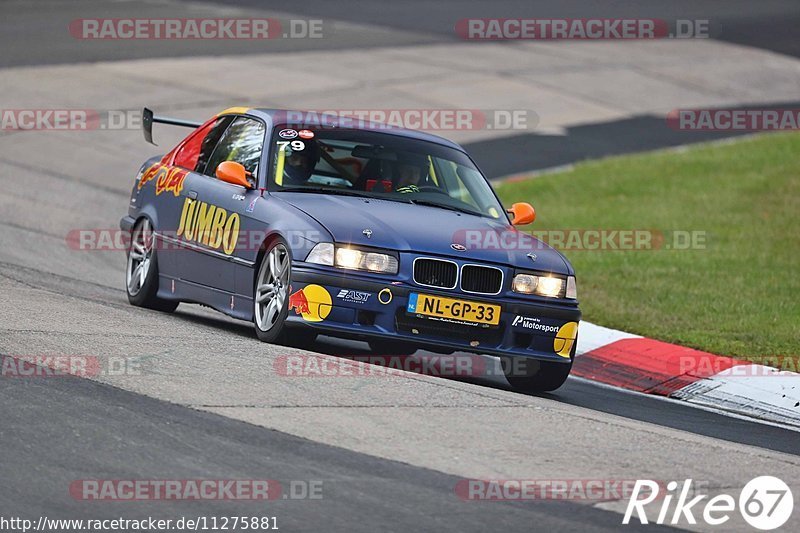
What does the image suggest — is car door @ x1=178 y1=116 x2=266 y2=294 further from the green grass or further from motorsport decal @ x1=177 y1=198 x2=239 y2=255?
the green grass

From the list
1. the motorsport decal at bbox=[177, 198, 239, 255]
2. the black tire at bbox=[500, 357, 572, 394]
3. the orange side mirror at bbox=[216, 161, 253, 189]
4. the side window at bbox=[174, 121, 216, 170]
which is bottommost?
the black tire at bbox=[500, 357, 572, 394]

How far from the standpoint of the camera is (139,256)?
1138cm

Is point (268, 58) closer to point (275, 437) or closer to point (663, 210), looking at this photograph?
point (663, 210)

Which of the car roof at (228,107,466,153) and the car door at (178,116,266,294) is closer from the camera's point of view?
the car door at (178,116,266,294)

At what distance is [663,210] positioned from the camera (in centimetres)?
1823

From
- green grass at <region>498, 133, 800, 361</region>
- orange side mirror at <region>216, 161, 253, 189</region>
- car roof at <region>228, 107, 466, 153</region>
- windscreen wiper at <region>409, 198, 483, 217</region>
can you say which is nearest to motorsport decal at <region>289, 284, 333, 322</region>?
orange side mirror at <region>216, 161, 253, 189</region>

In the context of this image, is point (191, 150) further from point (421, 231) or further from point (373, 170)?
point (421, 231)

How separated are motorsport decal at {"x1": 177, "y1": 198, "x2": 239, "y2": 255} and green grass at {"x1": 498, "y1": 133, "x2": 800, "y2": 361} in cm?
378

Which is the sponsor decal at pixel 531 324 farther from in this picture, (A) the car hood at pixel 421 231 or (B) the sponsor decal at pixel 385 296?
(B) the sponsor decal at pixel 385 296

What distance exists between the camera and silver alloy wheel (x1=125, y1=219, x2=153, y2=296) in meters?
11.2

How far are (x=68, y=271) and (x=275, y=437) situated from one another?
6.80m

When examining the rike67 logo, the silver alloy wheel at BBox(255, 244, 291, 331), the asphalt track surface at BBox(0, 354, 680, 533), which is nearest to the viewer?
the asphalt track surface at BBox(0, 354, 680, 533)

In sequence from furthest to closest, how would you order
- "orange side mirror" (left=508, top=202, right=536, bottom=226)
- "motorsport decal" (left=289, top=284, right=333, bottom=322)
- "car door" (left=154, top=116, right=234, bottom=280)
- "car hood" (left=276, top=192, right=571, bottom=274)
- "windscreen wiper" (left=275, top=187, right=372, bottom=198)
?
"car door" (left=154, top=116, right=234, bottom=280)
"orange side mirror" (left=508, top=202, right=536, bottom=226)
"windscreen wiper" (left=275, top=187, right=372, bottom=198)
"car hood" (left=276, top=192, right=571, bottom=274)
"motorsport decal" (left=289, top=284, right=333, bottom=322)

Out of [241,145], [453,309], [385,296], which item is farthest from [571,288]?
[241,145]
